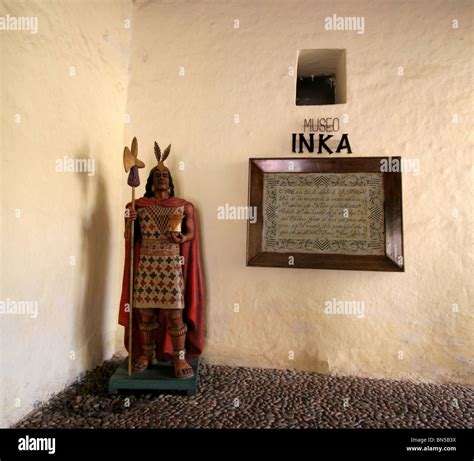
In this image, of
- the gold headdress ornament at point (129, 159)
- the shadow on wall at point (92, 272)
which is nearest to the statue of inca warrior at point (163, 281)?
the gold headdress ornament at point (129, 159)

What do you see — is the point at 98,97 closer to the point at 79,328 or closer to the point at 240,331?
the point at 79,328

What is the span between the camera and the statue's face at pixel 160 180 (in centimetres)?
234

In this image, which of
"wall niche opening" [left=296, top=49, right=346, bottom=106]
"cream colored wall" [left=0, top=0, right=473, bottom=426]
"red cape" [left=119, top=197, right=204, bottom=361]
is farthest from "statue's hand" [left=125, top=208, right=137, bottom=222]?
"wall niche opening" [left=296, top=49, right=346, bottom=106]

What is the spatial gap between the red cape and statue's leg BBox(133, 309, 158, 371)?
0.27ft

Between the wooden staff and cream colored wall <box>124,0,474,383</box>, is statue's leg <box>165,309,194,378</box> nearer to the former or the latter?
the wooden staff

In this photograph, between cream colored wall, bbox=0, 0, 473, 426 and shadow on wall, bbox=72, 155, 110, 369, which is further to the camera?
cream colored wall, bbox=0, 0, 473, 426

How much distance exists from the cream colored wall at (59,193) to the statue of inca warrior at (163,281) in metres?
0.33

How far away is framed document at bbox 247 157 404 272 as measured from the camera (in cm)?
244

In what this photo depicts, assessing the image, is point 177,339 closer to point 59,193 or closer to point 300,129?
point 59,193

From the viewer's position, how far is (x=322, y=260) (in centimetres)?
247

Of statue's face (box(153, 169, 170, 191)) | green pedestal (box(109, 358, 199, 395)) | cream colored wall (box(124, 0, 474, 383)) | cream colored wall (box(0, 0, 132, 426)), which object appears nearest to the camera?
cream colored wall (box(0, 0, 132, 426))

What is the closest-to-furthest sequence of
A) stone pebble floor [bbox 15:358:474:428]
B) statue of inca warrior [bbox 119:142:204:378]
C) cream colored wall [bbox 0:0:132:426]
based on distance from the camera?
1. cream colored wall [bbox 0:0:132:426]
2. stone pebble floor [bbox 15:358:474:428]
3. statue of inca warrior [bbox 119:142:204:378]

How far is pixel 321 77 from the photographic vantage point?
304 centimetres

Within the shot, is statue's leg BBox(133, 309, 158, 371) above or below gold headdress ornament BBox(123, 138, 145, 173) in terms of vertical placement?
below
